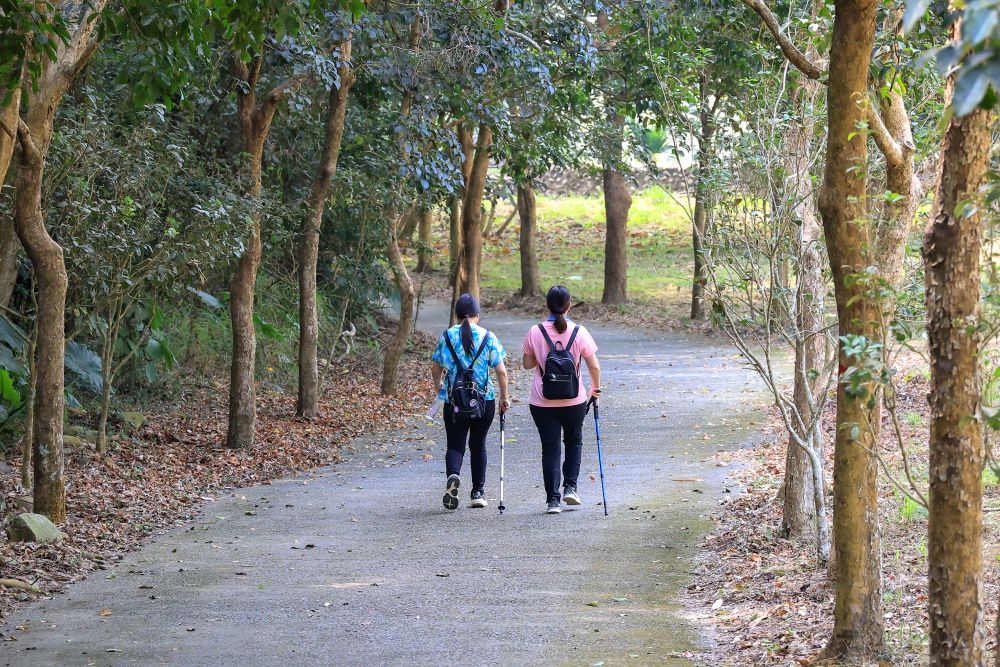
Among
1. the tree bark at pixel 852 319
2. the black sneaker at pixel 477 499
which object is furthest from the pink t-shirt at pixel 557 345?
the tree bark at pixel 852 319

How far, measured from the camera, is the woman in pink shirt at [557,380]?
10086mm

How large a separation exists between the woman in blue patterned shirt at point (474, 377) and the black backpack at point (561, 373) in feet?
1.24

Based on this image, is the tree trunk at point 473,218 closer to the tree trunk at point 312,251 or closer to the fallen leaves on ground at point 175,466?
the fallen leaves on ground at point 175,466

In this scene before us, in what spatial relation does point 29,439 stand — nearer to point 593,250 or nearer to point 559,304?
point 559,304

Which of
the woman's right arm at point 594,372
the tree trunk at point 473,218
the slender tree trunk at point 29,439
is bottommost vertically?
the slender tree trunk at point 29,439

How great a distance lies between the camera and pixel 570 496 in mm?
10617

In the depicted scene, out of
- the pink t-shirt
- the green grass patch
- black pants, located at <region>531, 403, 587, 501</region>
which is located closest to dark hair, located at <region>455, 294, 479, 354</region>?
the pink t-shirt

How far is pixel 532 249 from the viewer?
3425cm

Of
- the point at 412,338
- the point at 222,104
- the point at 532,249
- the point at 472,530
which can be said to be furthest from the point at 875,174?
the point at 532,249

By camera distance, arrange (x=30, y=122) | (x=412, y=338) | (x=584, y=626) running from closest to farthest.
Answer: (x=584, y=626) < (x=30, y=122) < (x=412, y=338)

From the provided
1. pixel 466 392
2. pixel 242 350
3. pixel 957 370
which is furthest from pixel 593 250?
pixel 957 370

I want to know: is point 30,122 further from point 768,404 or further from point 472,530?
point 768,404

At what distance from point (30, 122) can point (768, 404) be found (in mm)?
12176

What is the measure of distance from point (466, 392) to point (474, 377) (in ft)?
0.55
